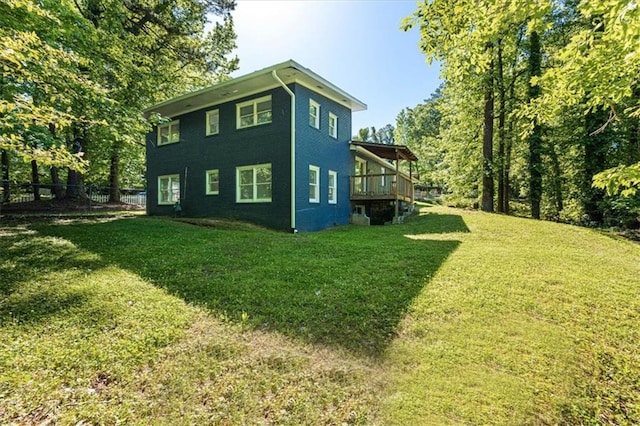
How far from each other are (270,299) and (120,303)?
2.14 meters

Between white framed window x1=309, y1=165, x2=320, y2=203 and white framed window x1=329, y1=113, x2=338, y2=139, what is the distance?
2.19 m

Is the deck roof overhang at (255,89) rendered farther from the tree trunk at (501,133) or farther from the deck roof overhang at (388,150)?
the tree trunk at (501,133)

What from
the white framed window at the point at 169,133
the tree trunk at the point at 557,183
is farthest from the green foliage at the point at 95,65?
the tree trunk at the point at 557,183

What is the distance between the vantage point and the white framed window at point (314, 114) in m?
11.9

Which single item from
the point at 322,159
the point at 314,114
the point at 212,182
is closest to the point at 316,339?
the point at 322,159

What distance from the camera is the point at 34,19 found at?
6.70 metres

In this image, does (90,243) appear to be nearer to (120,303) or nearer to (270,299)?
(120,303)

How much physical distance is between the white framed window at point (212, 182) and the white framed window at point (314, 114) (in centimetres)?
469

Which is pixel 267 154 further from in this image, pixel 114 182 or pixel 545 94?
pixel 114 182

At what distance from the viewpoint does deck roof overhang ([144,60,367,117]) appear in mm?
10231

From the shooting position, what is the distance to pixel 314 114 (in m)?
12.2

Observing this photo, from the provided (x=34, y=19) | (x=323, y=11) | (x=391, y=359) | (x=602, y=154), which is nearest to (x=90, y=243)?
(x=34, y=19)

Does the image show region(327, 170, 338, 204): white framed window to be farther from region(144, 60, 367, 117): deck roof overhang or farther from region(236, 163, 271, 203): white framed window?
region(144, 60, 367, 117): deck roof overhang

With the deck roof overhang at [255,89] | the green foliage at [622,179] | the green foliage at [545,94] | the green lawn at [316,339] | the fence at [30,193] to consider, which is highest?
the deck roof overhang at [255,89]
